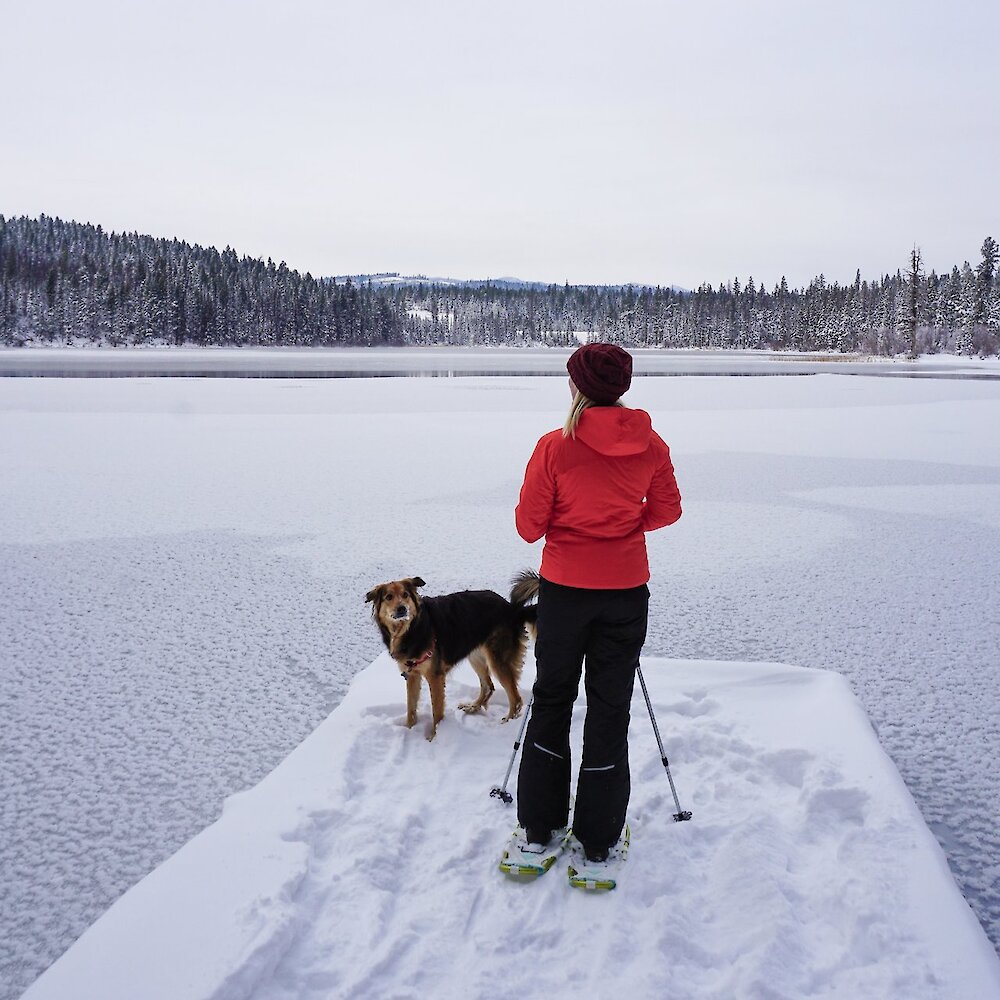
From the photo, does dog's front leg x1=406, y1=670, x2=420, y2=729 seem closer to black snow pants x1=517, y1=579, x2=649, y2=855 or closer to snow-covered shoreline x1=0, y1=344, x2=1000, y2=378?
black snow pants x1=517, y1=579, x2=649, y2=855

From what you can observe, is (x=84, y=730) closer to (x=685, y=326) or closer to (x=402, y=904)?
(x=402, y=904)

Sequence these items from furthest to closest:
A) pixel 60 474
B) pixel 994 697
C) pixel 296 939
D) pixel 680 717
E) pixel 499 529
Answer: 1. pixel 60 474
2. pixel 499 529
3. pixel 994 697
4. pixel 680 717
5. pixel 296 939

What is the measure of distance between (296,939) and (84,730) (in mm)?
1941

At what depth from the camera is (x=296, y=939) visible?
2.30 m

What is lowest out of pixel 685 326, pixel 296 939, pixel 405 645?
pixel 296 939

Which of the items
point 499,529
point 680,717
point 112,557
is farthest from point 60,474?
point 680,717

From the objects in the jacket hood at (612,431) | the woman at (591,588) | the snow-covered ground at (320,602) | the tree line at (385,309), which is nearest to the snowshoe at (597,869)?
the woman at (591,588)

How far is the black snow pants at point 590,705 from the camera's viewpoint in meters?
2.61

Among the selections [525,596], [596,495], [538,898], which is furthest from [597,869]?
[525,596]

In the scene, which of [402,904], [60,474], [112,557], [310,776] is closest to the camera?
[402,904]

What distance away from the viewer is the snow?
2.14 metres

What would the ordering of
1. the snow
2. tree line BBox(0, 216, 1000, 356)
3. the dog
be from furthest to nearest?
tree line BBox(0, 216, 1000, 356) → the dog → the snow

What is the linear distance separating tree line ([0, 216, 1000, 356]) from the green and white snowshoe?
6970cm

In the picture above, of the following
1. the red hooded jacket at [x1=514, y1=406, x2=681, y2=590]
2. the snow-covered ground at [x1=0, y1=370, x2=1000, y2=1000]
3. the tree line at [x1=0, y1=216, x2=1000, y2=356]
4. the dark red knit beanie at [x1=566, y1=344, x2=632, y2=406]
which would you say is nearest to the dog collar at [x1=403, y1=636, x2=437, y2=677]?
the snow-covered ground at [x1=0, y1=370, x2=1000, y2=1000]
